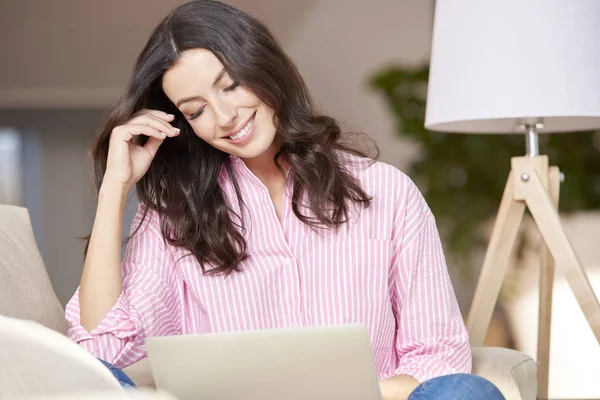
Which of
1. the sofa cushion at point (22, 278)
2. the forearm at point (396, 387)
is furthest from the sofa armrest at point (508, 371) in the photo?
the sofa cushion at point (22, 278)

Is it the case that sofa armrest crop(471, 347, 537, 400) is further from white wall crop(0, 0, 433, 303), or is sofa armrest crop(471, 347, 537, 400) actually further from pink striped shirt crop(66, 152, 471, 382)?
white wall crop(0, 0, 433, 303)

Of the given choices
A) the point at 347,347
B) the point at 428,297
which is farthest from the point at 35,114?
the point at 347,347

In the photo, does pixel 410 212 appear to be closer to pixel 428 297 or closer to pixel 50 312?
pixel 428 297

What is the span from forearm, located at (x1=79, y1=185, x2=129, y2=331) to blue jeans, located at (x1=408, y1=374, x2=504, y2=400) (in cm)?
61

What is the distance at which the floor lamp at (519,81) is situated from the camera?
1968mm

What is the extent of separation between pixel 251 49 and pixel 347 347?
2.42 feet

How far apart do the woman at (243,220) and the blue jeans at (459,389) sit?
0.91 feet

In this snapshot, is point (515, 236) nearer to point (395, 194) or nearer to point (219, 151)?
point (395, 194)

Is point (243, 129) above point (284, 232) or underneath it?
above

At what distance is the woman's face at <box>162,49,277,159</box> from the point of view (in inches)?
63.9

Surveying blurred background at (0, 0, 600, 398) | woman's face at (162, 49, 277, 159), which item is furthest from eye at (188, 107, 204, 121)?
blurred background at (0, 0, 600, 398)

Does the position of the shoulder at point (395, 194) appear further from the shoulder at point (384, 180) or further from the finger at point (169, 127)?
the finger at point (169, 127)

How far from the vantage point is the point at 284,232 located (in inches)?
69.8

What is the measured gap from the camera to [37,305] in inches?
64.4
